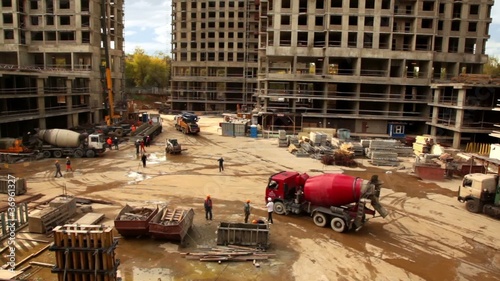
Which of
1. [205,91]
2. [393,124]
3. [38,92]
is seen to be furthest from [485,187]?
[205,91]

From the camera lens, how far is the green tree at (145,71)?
380 feet

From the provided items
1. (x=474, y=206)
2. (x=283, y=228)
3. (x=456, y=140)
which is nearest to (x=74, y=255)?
(x=283, y=228)

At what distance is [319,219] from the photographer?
65.5 feet

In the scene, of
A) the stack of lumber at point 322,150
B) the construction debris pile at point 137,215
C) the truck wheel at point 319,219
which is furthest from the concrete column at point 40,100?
the truck wheel at point 319,219

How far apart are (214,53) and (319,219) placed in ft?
Answer: 239

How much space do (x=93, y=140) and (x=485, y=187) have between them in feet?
108

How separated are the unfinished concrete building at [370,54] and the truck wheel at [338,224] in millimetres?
34968

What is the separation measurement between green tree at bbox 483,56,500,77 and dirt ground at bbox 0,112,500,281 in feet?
253

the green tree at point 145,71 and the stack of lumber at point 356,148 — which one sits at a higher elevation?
the green tree at point 145,71

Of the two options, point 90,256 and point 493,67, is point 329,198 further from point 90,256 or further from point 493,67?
point 493,67

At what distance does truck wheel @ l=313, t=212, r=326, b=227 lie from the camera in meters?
19.8

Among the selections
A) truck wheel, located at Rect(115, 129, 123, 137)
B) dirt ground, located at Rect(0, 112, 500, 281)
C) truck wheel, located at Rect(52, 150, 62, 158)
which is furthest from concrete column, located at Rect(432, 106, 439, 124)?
truck wheel, located at Rect(52, 150, 62, 158)

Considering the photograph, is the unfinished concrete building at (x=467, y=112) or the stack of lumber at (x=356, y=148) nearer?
the stack of lumber at (x=356, y=148)

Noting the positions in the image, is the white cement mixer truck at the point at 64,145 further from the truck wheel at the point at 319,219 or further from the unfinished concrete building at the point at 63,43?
the truck wheel at the point at 319,219
